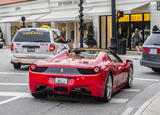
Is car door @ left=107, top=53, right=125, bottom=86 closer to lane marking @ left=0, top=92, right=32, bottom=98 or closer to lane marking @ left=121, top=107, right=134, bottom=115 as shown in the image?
lane marking @ left=121, top=107, right=134, bottom=115

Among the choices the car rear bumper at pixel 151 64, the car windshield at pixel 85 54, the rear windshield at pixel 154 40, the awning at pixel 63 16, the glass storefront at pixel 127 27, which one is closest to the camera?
the car windshield at pixel 85 54

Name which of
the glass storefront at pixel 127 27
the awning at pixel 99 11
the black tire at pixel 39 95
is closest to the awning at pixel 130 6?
the glass storefront at pixel 127 27

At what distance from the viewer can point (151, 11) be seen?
25.8 metres

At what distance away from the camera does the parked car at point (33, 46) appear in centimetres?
1373

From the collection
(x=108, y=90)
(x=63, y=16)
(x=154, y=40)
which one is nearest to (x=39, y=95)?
(x=108, y=90)

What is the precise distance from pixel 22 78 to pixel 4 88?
86.8 inches

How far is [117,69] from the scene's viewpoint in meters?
8.35

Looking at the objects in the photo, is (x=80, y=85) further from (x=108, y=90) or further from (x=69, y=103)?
(x=108, y=90)

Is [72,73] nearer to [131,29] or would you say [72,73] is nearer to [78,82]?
[78,82]

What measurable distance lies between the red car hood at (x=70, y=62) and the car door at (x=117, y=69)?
27.1 inches

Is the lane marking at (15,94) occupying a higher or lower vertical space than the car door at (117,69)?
lower

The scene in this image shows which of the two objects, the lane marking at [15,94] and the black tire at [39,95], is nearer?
the black tire at [39,95]

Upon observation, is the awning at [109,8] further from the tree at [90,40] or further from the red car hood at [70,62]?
the red car hood at [70,62]

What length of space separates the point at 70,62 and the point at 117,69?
4.51 ft
